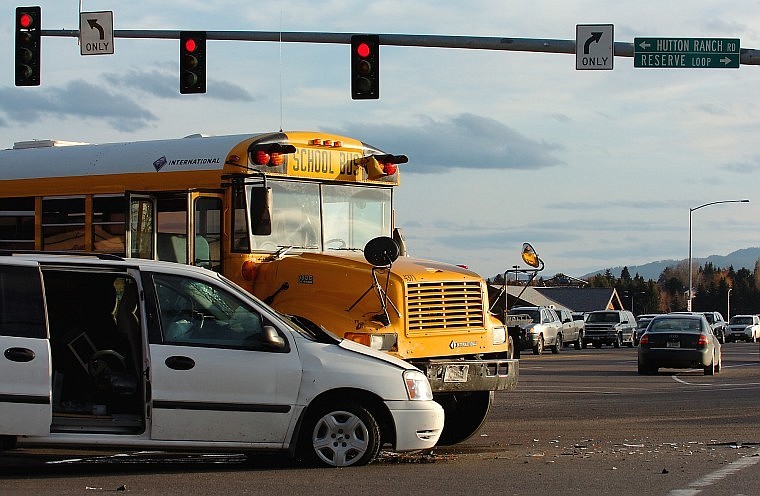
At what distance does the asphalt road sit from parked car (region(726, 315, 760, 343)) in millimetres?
58466

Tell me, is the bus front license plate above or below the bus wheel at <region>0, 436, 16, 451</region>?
above

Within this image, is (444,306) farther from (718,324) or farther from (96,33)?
(718,324)

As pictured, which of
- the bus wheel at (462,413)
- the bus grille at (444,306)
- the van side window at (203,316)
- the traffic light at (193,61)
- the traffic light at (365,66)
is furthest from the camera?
the traffic light at (193,61)

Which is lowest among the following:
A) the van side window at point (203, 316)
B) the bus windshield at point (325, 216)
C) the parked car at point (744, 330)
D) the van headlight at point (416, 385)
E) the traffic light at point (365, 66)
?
the parked car at point (744, 330)

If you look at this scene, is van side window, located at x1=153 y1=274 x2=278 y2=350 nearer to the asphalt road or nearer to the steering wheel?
the asphalt road

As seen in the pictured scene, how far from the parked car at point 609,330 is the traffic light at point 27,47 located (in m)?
37.5

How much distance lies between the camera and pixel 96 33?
21.7m

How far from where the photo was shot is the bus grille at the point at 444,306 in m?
12.7

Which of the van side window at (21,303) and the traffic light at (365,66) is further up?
the traffic light at (365,66)

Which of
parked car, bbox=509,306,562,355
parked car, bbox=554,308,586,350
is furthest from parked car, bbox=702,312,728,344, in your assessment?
parked car, bbox=509,306,562,355

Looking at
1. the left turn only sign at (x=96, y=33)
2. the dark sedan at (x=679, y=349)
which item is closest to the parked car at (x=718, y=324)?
the dark sedan at (x=679, y=349)

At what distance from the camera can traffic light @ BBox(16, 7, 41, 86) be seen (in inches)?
848

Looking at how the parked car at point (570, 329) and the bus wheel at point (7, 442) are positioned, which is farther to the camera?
A: the parked car at point (570, 329)

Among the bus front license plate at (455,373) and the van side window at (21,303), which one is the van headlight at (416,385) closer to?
the bus front license plate at (455,373)
